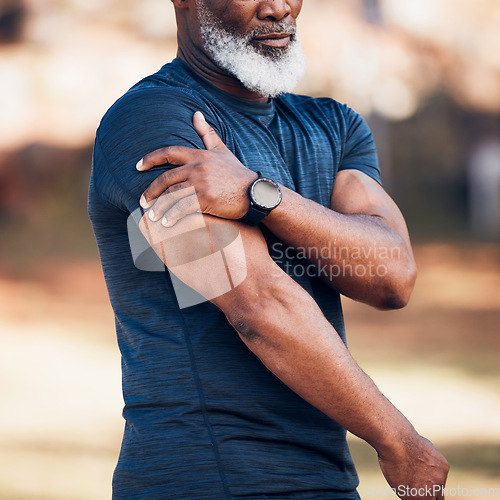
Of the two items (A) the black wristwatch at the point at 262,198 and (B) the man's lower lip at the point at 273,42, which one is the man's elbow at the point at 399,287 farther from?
(B) the man's lower lip at the point at 273,42

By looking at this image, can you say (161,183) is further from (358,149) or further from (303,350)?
(358,149)

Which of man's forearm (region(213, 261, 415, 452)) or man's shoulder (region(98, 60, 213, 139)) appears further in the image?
man's shoulder (region(98, 60, 213, 139))

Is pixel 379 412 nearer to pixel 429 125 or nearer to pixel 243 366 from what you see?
pixel 243 366

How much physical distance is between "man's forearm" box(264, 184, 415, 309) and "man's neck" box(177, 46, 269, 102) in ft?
1.23

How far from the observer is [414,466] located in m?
1.69

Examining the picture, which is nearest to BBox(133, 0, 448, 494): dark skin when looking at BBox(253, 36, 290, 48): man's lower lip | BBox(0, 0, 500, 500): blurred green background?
BBox(253, 36, 290, 48): man's lower lip

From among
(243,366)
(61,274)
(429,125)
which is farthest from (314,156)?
(429,125)

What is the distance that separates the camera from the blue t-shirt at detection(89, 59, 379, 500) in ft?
5.56

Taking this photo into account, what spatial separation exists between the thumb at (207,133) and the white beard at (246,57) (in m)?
0.24

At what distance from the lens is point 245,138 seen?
1.92 m

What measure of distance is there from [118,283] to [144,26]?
1886 centimetres

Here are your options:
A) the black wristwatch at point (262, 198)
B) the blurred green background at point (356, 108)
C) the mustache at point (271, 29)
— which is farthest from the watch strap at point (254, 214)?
the blurred green background at point (356, 108)

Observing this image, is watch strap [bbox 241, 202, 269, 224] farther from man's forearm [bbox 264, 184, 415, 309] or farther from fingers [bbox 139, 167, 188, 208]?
fingers [bbox 139, 167, 188, 208]

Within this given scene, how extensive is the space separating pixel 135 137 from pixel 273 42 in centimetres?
52
